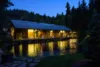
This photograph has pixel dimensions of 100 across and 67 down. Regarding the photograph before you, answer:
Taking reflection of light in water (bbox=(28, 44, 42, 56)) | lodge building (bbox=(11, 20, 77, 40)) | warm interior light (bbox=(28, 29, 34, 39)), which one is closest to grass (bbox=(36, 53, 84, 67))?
lodge building (bbox=(11, 20, 77, 40))

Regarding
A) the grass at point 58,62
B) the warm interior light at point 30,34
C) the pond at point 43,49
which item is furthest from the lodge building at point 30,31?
the grass at point 58,62

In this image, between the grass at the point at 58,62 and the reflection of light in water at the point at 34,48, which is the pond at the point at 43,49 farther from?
the grass at the point at 58,62

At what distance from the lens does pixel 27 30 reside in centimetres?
3975

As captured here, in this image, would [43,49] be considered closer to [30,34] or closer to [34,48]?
[34,48]

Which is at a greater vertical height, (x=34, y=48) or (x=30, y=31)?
(x=30, y=31)

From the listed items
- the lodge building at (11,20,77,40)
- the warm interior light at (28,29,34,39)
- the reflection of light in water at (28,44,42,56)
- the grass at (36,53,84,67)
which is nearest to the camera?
the grass at (36,53,84,67)

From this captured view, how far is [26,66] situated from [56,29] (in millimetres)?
37128

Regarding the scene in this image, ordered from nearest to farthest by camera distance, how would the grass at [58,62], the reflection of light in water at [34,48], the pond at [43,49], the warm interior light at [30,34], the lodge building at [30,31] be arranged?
the grass at [58,62]
the pond at [43,49]
the lodge building at [30,31]
the reflection of light in water at [34,48]
the warm interior light at [30,34]

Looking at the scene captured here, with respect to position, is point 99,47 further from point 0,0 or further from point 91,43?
point 0,0

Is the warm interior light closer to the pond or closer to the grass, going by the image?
the pond

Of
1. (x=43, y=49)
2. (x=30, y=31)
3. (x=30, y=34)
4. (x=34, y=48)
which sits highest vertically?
(x=30, y=31)

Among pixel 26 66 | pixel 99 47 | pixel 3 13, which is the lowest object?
pixel 26 66

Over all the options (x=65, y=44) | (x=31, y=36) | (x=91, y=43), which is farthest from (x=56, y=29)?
(x=91, y=43)

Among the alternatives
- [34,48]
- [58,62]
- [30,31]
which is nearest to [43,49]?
[34,48]
